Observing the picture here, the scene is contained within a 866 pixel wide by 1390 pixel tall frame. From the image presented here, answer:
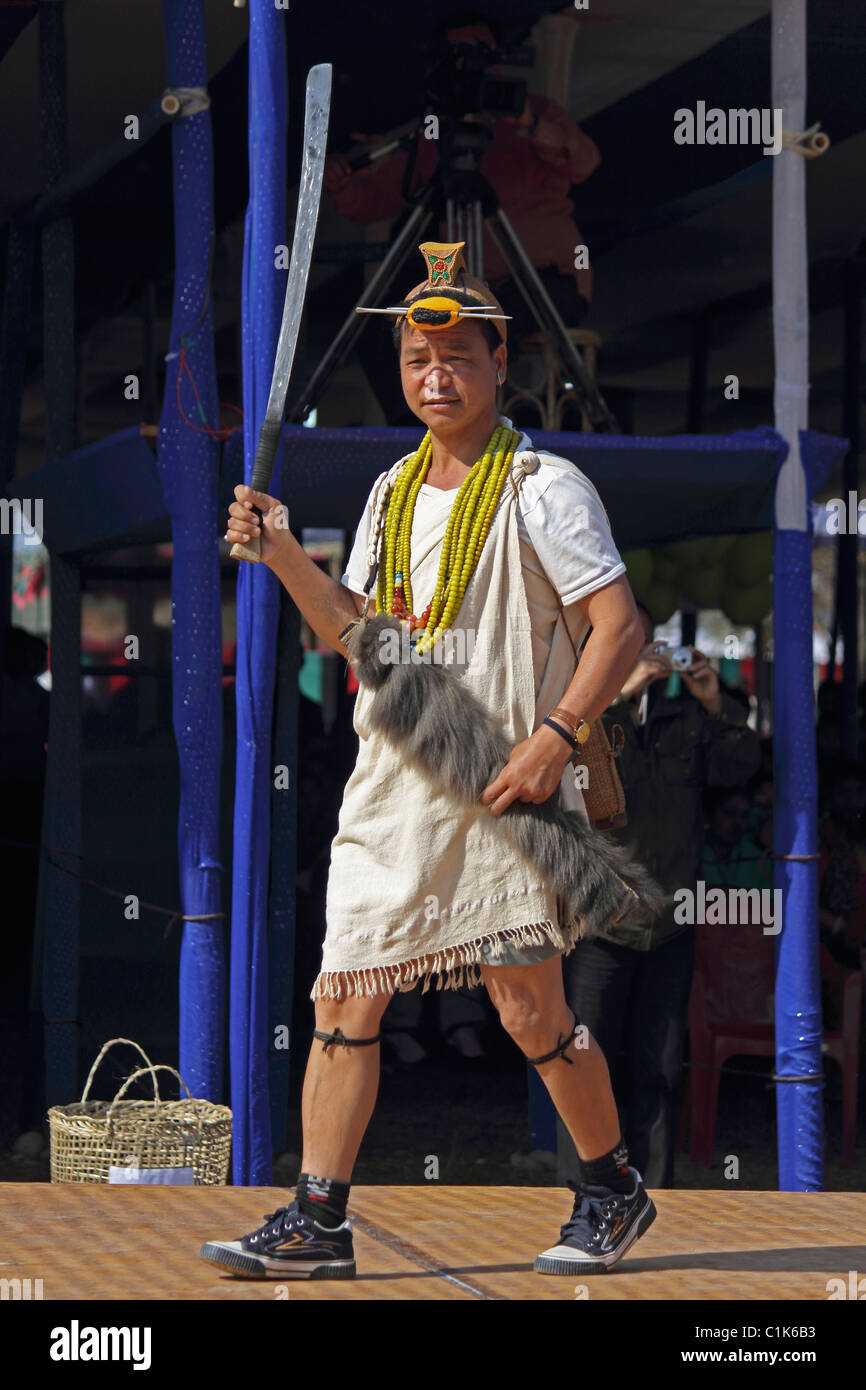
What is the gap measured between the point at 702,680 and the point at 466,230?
1.48 meters

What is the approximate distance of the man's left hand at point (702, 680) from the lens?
5.49 meters

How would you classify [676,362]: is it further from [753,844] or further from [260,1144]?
[260,1144]

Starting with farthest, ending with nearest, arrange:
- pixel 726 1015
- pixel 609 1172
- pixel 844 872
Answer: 1. pixel 844 872
2. pixel 726 1015
3. pixel 609 1172

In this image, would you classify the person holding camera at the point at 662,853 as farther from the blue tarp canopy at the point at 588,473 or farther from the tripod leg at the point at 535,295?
the tripod leg at the point at 535,295

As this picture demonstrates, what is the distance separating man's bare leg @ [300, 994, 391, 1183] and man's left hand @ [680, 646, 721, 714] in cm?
228

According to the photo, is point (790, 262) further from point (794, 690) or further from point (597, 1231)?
point (597, 1231)

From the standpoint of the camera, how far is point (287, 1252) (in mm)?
3371

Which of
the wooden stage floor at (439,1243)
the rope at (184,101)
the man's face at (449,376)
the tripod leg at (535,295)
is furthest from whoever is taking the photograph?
the tripod leg at (535,295)

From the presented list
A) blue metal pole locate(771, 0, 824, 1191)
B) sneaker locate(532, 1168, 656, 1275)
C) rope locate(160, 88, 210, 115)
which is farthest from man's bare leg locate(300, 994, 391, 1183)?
rope locate(160, 88, 210, 115)

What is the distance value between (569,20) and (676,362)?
6014 mm

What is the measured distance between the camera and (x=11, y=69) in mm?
7293

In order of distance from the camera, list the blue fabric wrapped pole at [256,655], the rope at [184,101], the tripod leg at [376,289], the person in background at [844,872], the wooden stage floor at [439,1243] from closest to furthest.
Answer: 1. the wooden stage floor at [439,1243]
2. the blue fabric wrapped pole at [256,655]
3. the rope at [184,101]
4. the tripod leg at [376,289]
5. the person in background at [844,872]

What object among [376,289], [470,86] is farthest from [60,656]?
[470,86]

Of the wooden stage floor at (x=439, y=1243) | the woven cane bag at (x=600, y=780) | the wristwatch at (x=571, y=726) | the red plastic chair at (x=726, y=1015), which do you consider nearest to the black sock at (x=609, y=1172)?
the wooden stage floor at (x=439, y=1243)
